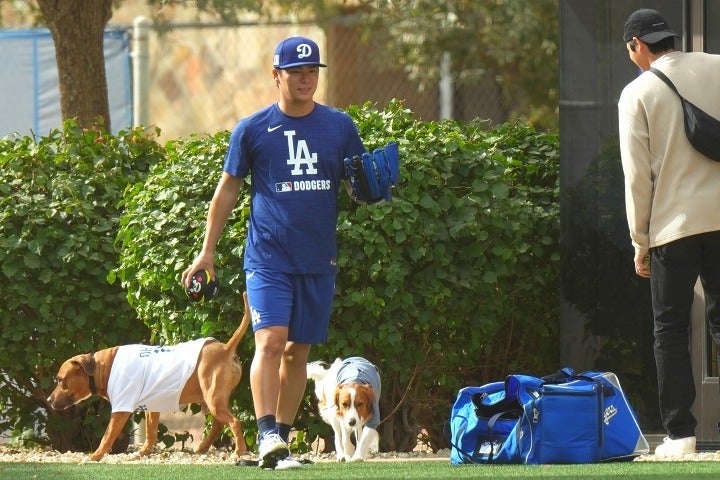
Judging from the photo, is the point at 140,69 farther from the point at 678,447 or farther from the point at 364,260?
the point at 678,447

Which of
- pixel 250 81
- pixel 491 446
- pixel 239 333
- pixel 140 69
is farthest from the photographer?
pixel 250 81

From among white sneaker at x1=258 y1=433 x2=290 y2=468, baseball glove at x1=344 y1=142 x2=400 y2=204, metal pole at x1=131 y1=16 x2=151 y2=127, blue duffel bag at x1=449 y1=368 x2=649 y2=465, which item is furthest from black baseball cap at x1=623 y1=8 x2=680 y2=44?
metal pole at x1=131 y1=16 x2=151 y2=127

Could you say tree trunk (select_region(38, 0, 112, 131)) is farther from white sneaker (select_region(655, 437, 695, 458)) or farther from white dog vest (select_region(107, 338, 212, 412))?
white sneaker (select_region(655, 437, 695, 458))

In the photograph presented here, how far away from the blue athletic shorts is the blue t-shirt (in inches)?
2.1

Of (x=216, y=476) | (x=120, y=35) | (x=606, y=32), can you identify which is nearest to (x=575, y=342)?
(x=606, y=32)

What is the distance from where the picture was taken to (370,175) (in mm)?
6473

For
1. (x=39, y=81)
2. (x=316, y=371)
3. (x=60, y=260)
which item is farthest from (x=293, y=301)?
(x=39, y=81)

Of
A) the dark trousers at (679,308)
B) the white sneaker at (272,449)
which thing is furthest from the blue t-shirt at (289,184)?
the dark trousers at (679,308)

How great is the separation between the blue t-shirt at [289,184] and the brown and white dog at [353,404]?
1.06 metres

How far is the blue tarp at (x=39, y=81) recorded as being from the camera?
37.9 ft

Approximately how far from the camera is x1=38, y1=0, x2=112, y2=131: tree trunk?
9.95m

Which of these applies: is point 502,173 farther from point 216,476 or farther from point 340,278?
point 216,476

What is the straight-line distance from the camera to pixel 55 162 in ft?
A: 29.0

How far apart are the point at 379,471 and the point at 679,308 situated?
1528 millimetres
